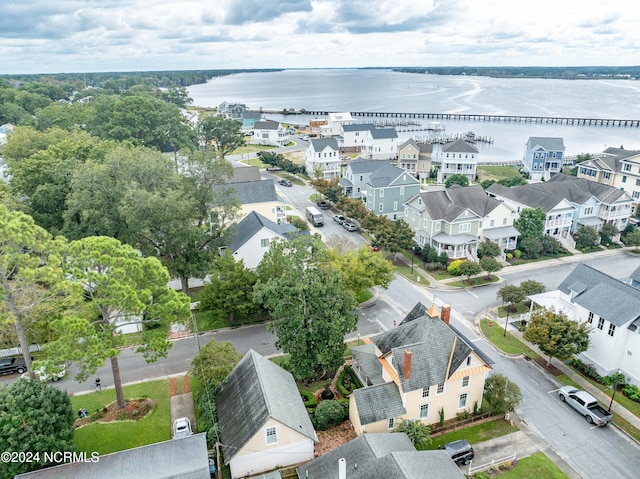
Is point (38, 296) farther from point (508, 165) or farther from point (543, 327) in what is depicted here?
point (508, 165)

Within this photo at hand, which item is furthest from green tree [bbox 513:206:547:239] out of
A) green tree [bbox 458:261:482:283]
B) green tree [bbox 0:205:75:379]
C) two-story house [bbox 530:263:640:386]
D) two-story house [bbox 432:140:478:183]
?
green tree [bbox 0:205:75:379]

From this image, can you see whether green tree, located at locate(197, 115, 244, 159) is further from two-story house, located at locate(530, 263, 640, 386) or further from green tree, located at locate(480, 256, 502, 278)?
two-story house, located at locate(530, 263, 640, 386)

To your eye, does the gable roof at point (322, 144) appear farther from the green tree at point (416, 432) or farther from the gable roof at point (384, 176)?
the green tree at point (416, 432)

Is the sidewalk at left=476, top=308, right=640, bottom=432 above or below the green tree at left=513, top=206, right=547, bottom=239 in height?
below

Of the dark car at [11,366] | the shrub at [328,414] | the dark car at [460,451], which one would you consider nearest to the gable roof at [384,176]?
the shrub at [328,414]

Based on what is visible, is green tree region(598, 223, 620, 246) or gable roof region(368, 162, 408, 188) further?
gable roof region(368, 162, 408, 188)
